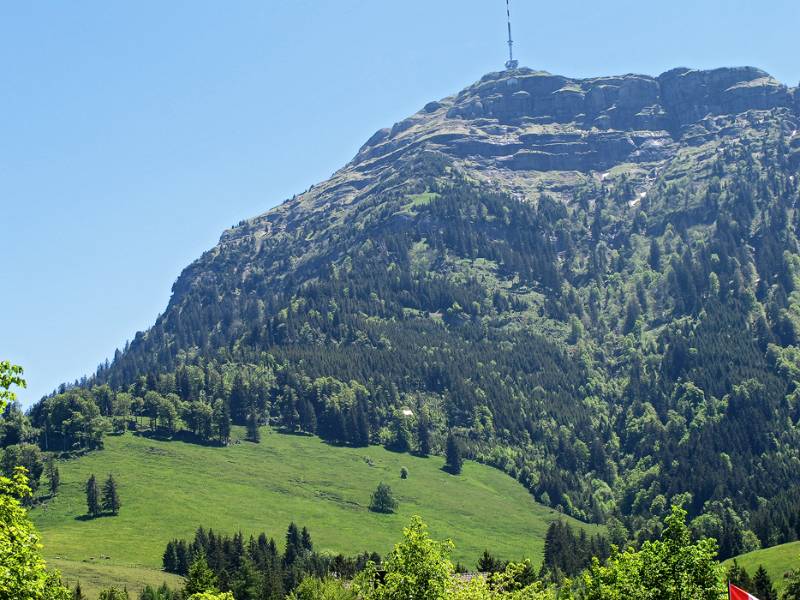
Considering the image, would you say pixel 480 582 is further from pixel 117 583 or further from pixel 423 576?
pixel 117 583

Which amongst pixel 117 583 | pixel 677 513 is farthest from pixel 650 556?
pixel 117 583

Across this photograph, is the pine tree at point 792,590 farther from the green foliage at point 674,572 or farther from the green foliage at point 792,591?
the green foliage at point 674,572

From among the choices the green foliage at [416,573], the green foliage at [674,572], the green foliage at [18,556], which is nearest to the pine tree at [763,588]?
the green foliage at [416,573]

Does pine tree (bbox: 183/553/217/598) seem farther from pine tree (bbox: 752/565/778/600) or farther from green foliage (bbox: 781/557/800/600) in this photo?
pine tree (bbox: 752/565/778/600)

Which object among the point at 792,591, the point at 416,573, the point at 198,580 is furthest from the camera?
the point at 792,591

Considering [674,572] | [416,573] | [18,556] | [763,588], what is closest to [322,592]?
[416,573]

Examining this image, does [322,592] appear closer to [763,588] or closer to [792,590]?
[792,590]

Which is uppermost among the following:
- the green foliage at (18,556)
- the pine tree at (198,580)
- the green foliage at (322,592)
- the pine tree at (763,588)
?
the green foliage at (18,556)

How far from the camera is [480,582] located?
78.0 m

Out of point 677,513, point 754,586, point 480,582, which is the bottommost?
point 754,586

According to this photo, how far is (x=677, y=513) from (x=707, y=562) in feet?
12.4

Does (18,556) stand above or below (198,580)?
above

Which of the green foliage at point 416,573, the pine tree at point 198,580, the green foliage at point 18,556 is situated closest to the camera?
the green foliage at point 18,556

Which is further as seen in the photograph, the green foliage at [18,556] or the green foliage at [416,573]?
the green foliage at [416,573]
